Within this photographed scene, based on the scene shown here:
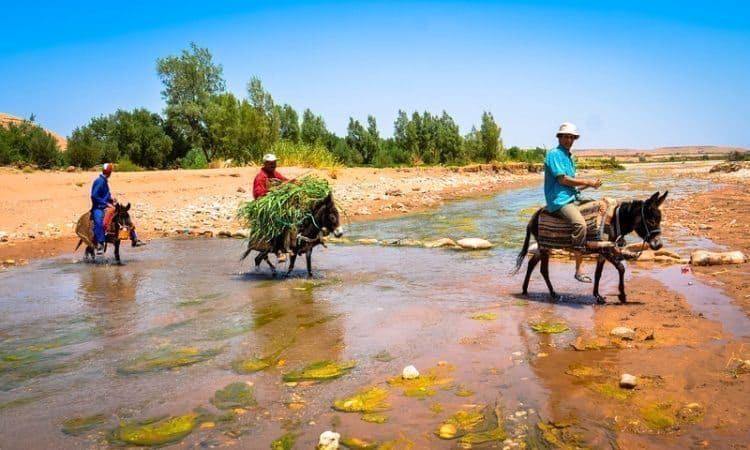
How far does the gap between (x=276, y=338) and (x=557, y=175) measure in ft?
15.2

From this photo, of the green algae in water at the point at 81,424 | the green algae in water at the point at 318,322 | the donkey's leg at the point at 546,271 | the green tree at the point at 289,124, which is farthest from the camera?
the green tree at the point at 289,124

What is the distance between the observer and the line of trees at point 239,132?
5078 cm

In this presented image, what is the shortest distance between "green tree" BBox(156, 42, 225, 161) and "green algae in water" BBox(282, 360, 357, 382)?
57.5 metres

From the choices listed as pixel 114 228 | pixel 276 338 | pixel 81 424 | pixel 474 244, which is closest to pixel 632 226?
pixel 276 338

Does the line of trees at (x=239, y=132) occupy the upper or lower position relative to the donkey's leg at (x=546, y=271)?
upper

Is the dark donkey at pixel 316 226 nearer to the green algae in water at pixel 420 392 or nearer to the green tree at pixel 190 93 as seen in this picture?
the green algae in water at pixel 420 392

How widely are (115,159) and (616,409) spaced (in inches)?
1743

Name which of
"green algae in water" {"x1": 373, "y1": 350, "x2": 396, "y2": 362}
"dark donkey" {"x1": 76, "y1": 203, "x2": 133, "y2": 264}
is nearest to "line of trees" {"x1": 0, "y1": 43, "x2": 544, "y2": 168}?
"dark donkey" {"x1": 76, "y1": 203, "x2": 133, "y2": 264}

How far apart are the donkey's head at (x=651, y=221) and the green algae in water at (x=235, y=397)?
19.0ft

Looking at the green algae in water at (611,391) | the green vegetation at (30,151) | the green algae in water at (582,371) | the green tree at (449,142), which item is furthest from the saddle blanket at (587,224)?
the green tree at (449,142)

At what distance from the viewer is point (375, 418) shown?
443cm

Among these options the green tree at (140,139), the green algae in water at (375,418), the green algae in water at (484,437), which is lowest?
the green algae in water at (375,418)

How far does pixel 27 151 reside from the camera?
34875 millimetres

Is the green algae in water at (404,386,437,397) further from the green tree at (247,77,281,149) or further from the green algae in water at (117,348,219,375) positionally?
the green tree at (247,77,281,149)
